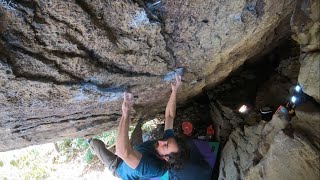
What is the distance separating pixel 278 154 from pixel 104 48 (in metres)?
2.07

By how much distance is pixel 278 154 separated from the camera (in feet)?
9.62

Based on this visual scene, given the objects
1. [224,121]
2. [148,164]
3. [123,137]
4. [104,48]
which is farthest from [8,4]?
[224,121]

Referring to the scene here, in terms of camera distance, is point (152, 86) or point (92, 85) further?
point (152, 86)

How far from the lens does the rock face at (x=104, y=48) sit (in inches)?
85.3

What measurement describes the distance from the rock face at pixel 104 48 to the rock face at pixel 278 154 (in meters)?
1.11

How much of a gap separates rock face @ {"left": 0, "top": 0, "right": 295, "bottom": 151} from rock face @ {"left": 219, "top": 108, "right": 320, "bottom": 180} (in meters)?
1.11

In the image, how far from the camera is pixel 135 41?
105 inches

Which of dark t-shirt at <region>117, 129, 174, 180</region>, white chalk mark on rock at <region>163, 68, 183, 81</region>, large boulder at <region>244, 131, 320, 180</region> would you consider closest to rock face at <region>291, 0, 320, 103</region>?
large boulder at <region>244, 131, 320, 180</region>

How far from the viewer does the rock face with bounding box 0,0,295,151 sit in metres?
2.17

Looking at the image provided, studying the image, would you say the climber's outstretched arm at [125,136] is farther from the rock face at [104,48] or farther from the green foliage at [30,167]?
the green foliage at [30,167]

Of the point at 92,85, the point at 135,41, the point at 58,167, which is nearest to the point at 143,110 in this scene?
the point at 92,85

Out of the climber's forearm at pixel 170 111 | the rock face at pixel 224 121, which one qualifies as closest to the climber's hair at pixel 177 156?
the climber's forearm at pixel 170 111

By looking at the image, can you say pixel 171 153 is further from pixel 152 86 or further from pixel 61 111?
pixel 61 111

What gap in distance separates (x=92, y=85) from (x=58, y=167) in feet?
24.4
